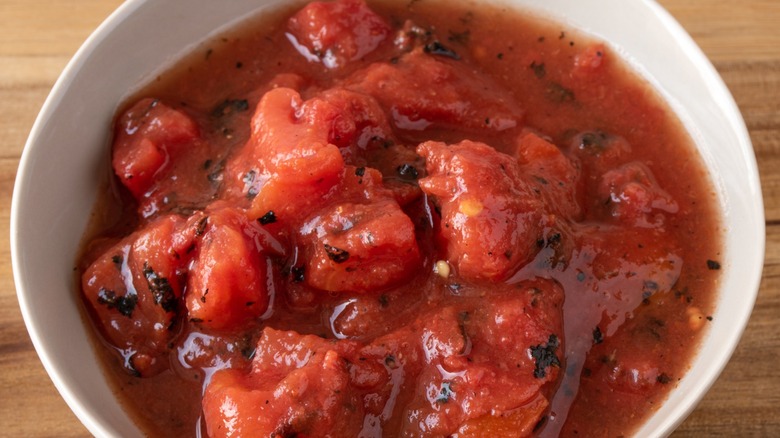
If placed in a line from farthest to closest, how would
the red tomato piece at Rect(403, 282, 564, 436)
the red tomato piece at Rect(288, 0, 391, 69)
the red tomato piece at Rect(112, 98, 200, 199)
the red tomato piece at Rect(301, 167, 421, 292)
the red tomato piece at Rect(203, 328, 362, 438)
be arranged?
the red tomato piece at Rect(288, 0, 391, 69) → the red tomato piece at Rect(112, 98, 200, 199) → the red tomato piece at Rect(301, 167, 421, 292) → the red tomato piece at Rect(403, 282, 564, 436) → the red tomato piece at Rect(203, 328, 362, 438)

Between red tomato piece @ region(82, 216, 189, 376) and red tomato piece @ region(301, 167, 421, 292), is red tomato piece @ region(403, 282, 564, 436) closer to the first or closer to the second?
red tomato piece @ region(301, 167, 421, 292)

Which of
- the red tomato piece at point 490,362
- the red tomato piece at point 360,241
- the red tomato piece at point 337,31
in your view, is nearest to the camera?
the red tomato piece at point 490,362

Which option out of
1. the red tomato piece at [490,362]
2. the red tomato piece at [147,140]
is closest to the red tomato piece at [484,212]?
the red tomato piece at [490,362]

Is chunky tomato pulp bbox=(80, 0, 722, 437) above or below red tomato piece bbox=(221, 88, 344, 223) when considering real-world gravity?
below

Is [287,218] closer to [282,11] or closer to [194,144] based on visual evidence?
[194,144]

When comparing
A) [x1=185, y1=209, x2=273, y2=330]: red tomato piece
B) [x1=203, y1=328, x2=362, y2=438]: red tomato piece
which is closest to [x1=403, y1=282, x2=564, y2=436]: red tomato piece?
[x1=203, y1=328, x2=362, y2=438]: red tomato piece

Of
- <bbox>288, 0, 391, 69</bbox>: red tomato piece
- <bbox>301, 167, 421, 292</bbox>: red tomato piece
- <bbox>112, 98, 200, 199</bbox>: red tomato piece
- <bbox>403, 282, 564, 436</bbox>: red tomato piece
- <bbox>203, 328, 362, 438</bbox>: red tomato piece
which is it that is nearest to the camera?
<bbox>203, 328, 362, 438</bbox>: red tomato piece

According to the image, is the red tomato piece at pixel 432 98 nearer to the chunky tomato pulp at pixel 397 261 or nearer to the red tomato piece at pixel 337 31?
the chunky tomato pulp at pixel 397 261
